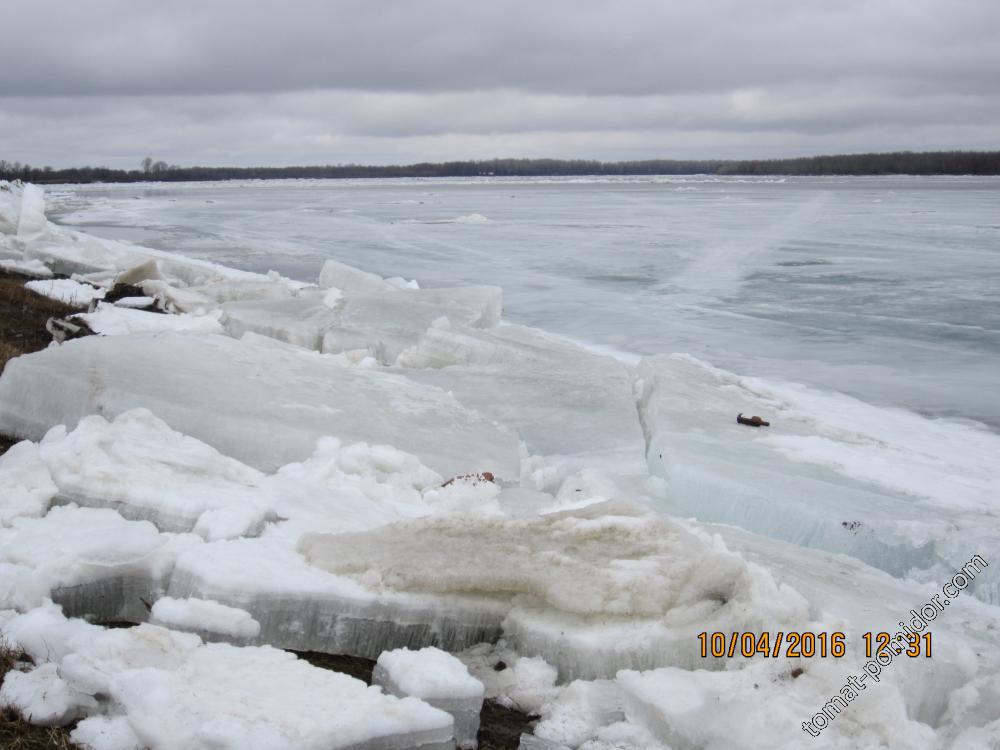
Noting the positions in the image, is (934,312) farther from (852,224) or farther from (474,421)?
(852,224)

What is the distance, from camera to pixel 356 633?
322 centimetres

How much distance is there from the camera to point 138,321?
8.45 meters

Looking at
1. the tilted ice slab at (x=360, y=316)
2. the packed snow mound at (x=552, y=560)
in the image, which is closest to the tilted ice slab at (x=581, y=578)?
the packed snow mound at (x=552, y=560)

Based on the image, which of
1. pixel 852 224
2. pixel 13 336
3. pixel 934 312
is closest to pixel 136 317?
pixel 13 336

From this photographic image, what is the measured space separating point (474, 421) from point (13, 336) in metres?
4.37

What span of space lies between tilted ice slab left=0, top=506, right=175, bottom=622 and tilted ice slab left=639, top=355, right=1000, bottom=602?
2724mm

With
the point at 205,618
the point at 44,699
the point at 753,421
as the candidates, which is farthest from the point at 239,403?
the point at 753,421

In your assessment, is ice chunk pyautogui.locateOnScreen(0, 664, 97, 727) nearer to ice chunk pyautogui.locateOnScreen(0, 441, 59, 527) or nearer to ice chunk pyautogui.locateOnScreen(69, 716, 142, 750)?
ice chunk pyautogui.locateOnScreen(69, 716, 142, 750)

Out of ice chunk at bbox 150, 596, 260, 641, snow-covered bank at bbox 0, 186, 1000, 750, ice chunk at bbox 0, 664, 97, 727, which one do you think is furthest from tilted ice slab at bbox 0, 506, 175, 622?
ice chunk at bbox 0, 664, 97, 727

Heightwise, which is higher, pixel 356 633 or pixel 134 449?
pixel 134 449

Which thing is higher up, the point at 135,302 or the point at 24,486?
the point at 135,302

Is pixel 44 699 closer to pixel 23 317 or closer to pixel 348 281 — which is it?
pixel 23 317

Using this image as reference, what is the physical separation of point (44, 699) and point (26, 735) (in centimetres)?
12

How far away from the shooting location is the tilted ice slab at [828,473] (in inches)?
176
